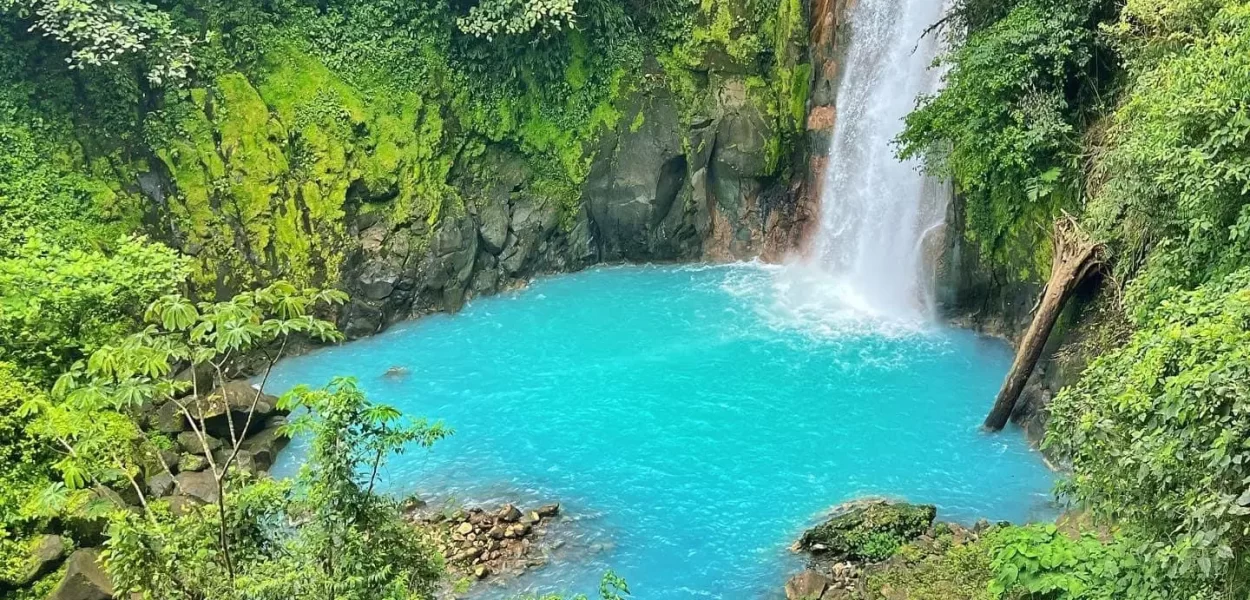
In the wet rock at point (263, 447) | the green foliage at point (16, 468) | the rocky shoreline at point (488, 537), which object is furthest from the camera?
the wet rock at point (263, 447)

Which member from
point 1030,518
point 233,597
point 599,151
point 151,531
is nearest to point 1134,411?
point 1030,518

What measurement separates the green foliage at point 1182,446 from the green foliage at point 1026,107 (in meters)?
6.61

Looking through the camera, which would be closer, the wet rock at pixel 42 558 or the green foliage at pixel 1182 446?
the green foliage at pixel 1182 446

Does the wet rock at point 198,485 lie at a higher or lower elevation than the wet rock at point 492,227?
lower

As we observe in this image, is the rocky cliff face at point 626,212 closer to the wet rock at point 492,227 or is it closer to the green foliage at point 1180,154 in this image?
the wet rock at point 492,227

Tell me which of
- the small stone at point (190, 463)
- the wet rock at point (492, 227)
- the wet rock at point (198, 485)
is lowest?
the wet rock at point (198, 485)

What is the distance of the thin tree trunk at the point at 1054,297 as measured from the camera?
12.7 m

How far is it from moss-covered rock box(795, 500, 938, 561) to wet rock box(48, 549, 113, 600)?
8.28 m

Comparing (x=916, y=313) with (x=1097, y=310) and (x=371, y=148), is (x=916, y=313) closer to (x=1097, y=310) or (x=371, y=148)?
(x=1097, y=310)

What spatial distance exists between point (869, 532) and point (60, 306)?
1024 centimetres

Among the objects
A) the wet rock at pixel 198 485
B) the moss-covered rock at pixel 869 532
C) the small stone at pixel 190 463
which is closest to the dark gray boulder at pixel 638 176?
the moss-covered rock at pixel 869 532

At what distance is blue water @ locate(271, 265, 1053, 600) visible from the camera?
11812mm

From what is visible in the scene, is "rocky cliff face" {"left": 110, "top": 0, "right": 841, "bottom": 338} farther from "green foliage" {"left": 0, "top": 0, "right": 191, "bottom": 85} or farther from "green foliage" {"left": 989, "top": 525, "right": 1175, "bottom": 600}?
"green foliage" {"left": 989, "top": 525, "right": 1175, "bottom": 600}

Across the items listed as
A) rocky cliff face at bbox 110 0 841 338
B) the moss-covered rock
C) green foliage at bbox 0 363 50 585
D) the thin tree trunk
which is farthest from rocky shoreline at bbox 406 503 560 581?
rocky cliff face at bbox 110 0 841 338
